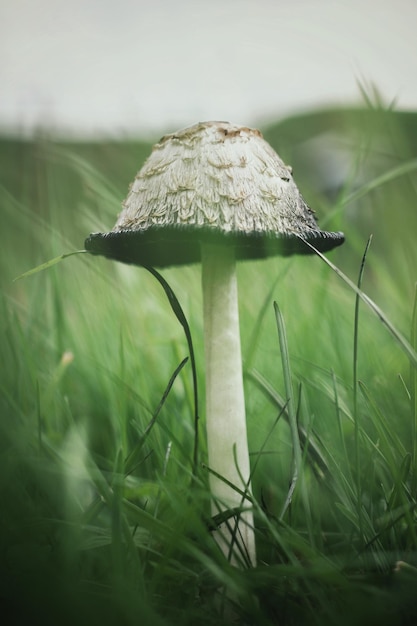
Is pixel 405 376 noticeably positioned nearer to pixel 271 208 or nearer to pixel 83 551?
pixel 271 208

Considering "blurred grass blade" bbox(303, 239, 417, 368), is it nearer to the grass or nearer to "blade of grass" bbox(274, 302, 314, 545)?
the grass

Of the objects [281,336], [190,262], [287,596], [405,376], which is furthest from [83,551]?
[405,376]

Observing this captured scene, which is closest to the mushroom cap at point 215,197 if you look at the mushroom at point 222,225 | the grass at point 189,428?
the mushroom at point 222,225

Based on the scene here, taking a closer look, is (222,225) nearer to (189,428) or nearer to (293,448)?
(293,448)

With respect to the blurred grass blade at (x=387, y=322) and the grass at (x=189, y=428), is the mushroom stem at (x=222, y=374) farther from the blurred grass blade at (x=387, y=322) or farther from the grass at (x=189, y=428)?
the blurred grass blade at (x=387, y=322)

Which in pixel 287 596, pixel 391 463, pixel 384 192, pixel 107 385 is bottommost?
pixel 287 596

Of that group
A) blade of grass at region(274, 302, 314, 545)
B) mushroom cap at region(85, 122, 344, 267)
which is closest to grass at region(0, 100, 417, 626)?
blade of grass at region(274, 302, 314, 545)
